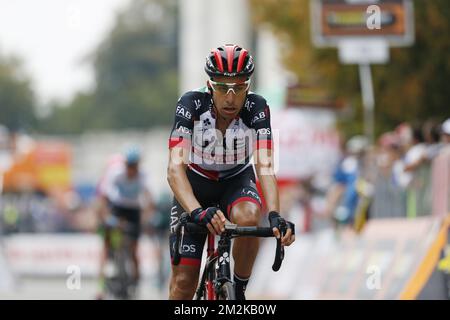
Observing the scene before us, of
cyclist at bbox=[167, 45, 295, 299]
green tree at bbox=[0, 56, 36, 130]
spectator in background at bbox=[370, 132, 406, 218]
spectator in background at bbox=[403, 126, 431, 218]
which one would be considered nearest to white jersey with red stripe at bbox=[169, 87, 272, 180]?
cyclist at bbox=[167, 45, 295, 299]

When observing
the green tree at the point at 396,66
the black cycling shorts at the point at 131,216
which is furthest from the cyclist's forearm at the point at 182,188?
the green tree at the point at 396,66

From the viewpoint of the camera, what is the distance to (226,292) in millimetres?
7602

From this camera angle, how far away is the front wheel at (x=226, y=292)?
7.53 metres

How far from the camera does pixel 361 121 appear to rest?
83.0ft

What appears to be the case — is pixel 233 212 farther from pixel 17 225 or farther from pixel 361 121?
pixel 17 225

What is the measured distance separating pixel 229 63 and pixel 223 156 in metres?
0.71

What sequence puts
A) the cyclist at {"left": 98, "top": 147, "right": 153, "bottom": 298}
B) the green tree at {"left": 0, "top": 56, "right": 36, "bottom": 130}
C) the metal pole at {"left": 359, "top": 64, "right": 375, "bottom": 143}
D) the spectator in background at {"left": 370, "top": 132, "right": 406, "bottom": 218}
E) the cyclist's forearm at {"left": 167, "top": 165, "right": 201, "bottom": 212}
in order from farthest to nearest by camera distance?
1. the green tree at {"left": 0, "top": 56, "right": 36, "bottom": 130}
2. the metal pole at {"left": 359, "top": 64, "right": 375, "bottom": 143}
3. the cyclist at {"left": 98, "top": 147, "right": 153, "bottom": 298}
4. the spectator in background at {"left": 370, "top": 132, "right": 406, "bottom": 218}
5. the cyclist's forearm at {"left": 167, "top": 165, "right": 201, "bottom": 212}

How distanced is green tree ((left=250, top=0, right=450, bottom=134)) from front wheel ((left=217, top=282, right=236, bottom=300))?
1318 cm

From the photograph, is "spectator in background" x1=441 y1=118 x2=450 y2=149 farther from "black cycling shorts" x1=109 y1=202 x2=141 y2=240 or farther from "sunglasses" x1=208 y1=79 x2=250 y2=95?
"sunglasses" x1=208 y1=79 x2=250 y2=95

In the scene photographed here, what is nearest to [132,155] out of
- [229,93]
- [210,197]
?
[210,197]

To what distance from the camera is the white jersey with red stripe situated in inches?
323

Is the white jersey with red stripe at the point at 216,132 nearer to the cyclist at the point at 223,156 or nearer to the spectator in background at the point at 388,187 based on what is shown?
the cyclist at the point at 223,156

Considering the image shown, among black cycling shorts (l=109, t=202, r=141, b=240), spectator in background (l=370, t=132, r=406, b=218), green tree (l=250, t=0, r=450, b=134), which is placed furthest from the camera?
green tree (l=250, t=0, r=450, b=134)

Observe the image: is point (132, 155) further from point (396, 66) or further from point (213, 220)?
point (213, 220)
